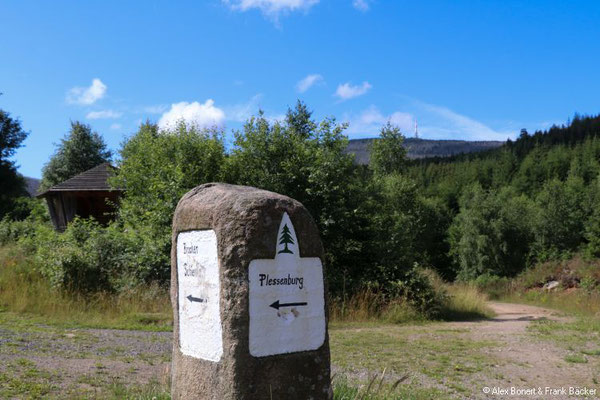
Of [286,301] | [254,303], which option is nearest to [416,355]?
[286,301]

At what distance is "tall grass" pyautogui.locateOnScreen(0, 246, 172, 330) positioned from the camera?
11453 mm

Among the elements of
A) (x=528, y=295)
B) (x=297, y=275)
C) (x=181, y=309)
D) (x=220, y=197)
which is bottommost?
(x=528, y=295)

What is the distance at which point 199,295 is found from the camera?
4660 millimetres

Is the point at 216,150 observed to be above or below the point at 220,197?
above

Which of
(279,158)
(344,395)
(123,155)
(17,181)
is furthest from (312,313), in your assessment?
(17,181)

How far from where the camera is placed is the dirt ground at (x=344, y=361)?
5.94 metres

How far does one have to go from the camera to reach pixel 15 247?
15.7 metres

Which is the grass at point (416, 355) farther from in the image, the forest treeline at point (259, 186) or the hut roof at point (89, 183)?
the hut roof at point (89, 183)

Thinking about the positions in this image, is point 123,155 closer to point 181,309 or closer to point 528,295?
point 528,295

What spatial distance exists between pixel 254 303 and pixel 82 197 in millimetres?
25105

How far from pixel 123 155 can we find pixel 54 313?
19044mm

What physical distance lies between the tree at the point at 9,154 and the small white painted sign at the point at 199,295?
38.1 metres

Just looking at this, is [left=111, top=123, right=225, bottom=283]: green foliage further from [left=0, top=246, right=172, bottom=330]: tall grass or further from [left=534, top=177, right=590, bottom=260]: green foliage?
[left=534, top=177, right=590, bottom=260]: green foliage

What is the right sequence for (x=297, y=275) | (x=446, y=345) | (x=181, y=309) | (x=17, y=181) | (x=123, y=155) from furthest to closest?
(x=17, y=181) → (x=123, y=155) → (x=446, y=345) → (x=181, y=309) → (x=297, y=275)
